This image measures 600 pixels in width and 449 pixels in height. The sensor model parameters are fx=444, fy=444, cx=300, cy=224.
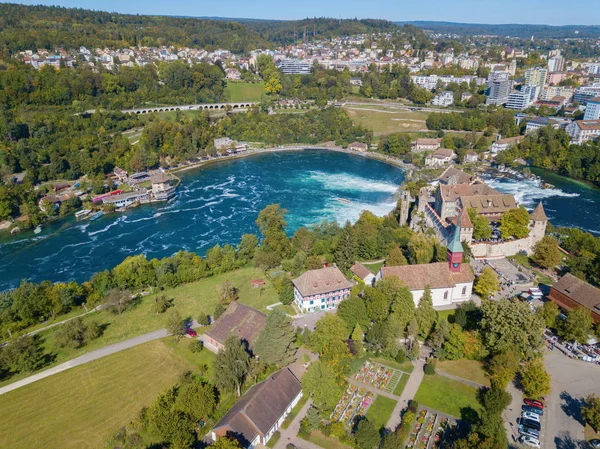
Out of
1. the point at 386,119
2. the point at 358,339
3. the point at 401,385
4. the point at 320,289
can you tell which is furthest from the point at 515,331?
the point at 386,119

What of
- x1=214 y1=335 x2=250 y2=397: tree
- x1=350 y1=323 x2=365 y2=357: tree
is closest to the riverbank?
x1=350 y1=323 x2=365 y2=357: tree

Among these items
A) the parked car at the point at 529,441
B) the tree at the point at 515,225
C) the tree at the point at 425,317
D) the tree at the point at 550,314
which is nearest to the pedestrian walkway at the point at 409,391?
the tree at the point at 425,317

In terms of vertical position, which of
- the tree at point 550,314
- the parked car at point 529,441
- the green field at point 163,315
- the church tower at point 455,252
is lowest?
the green field at point 163,315

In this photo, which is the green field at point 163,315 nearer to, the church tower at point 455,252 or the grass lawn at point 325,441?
the grass lawn at point 325,441

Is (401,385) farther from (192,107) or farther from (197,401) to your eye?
(192,107)

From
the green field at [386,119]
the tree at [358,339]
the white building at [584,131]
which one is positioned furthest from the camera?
the green field at [386,119]

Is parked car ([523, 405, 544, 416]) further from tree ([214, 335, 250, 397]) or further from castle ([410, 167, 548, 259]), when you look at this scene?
castle ([410, 167, 548, 259])
